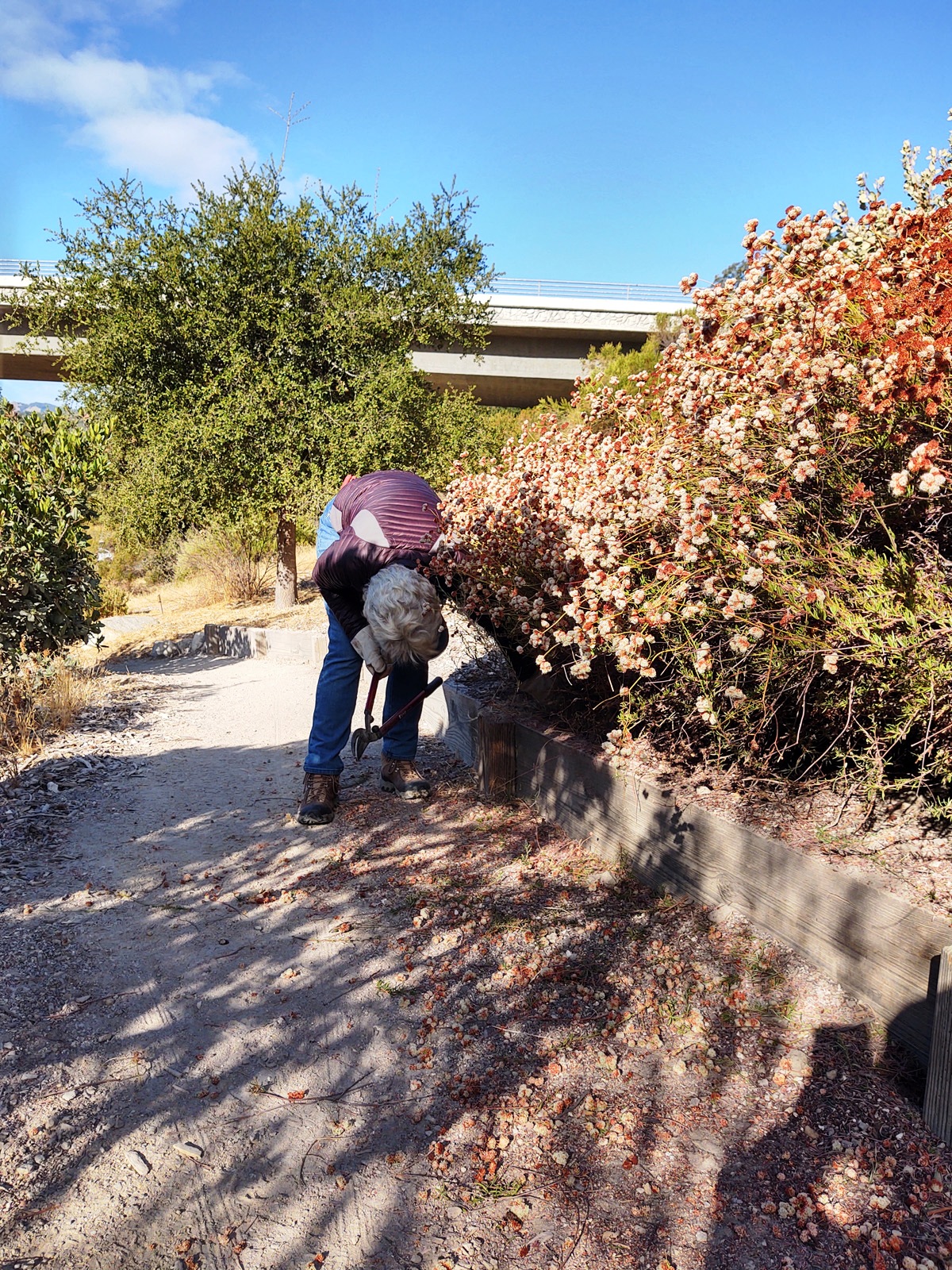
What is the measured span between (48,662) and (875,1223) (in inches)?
244

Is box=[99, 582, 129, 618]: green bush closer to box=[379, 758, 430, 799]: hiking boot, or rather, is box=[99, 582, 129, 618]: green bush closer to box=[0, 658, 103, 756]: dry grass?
box=[0, 658, 103, 756]: dry grass

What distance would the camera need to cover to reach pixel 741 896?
265cm

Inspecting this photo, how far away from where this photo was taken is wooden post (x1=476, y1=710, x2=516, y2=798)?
4258 millimetres

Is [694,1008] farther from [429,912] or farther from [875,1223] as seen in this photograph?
[429,912]

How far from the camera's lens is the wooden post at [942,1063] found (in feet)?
5.87

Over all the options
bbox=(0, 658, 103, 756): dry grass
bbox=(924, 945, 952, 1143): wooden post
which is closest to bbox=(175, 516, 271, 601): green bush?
bbox=(0, 658, 103, 756): dry grass

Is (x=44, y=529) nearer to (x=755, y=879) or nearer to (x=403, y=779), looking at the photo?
(x=403, y=779)

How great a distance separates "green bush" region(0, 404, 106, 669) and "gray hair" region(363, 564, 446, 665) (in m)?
3.63

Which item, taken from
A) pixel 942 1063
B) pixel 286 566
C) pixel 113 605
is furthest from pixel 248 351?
pixel 942 1063

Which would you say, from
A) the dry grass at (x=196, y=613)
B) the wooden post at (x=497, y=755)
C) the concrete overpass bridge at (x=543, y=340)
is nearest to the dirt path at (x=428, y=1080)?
the wooden post at (x=497, y=755)

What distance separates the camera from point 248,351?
10500mm

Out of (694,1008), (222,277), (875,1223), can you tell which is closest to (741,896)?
(694,1008)

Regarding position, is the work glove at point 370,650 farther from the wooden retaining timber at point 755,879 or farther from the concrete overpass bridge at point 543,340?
the concrete overpass bridge at point 543,340

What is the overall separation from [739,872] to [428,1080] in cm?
110
